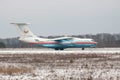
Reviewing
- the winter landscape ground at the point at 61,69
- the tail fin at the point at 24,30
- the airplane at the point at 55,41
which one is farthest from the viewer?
the tail fin at the point at 24,30

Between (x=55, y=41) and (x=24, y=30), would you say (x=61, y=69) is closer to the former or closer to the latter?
(x=55, y=41)

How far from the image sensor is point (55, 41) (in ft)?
224

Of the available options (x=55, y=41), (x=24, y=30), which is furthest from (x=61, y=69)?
(x=24, y=30)

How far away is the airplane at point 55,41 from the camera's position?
66.8 metres

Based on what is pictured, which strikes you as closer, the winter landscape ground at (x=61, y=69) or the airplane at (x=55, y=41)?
the winter landscape ground at (x=61, y=69)

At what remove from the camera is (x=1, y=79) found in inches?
554

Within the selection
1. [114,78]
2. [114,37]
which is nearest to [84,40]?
[114,78]

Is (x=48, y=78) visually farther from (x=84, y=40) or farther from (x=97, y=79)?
(x=84, y=40)

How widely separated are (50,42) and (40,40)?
2.30 metres

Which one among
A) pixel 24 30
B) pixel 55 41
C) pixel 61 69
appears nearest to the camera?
pixel 61 69

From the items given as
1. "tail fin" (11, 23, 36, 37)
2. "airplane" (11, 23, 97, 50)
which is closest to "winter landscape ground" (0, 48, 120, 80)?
"airplane" (11, 23, 97, 50)

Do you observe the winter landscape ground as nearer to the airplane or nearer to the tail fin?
the airplane

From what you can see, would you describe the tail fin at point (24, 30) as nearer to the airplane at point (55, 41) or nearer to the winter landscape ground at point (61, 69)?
the airplane at point (55, 41)

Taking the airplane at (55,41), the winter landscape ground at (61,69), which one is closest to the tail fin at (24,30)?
the airplane at (55,41)
